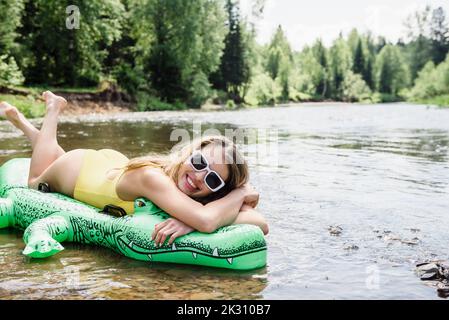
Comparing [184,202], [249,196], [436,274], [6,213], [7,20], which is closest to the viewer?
[436,274]

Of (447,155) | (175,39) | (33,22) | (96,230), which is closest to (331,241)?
(96,230)

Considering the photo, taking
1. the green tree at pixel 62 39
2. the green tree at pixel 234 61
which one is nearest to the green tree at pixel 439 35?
the green tree at pixel 234 61

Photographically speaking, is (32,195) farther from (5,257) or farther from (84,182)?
(5,257)

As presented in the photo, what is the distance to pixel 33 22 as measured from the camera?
102 ft

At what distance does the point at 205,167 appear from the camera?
12.5ft

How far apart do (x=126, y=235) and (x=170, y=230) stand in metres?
0.38

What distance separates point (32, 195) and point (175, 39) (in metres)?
34.7

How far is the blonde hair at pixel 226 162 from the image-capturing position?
390 centimetres

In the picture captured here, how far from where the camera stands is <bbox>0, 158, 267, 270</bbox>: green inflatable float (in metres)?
3.65

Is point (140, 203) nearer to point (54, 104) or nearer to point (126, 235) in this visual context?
point (126, 235)

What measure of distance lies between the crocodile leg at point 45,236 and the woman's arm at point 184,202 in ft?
2.25

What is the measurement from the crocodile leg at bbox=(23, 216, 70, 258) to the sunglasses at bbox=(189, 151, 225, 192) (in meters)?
1.13

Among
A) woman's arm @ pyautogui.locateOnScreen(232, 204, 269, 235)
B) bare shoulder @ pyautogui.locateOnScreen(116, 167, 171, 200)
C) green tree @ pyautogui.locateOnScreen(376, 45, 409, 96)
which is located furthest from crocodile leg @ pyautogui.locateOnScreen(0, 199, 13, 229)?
green tree @ pyautogui.locateOnScreen(376, 45, 409, 96)

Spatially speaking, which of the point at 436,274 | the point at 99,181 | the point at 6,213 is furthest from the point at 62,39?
the point at 436,274
